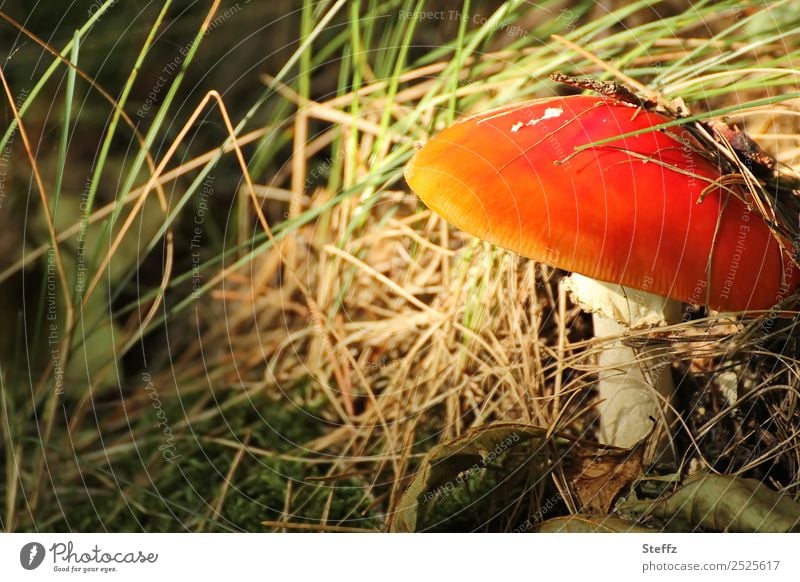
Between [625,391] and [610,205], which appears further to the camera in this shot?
[625,391]

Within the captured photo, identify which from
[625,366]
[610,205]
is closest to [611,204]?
[610,205]

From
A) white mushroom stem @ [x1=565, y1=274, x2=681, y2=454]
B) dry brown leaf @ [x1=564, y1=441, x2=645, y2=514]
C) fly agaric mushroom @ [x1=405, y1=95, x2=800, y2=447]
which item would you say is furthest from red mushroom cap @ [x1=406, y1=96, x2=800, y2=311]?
dry brown leaf @ [x1=564, y1=441, x2=645, y2=514]

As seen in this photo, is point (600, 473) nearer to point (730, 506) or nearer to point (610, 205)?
point (730, 506)

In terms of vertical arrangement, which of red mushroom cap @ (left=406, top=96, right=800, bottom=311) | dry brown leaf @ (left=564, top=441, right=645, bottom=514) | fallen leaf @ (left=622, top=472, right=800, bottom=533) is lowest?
dry brown leaf @ (left=564, top=441, right=645, bottom=514)

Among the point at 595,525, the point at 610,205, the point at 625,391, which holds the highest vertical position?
the point at 610,205

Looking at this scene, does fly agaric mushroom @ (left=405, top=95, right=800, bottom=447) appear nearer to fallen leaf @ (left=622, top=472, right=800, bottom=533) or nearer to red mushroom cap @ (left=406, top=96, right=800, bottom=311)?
red mushroom cap @ (left=406, top=96, right=800, bottom=311)

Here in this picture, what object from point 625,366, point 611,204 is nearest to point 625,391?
point 625,366

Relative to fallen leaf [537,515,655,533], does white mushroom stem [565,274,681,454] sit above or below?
above

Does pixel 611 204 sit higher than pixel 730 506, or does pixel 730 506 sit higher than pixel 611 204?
pixel 611 204
